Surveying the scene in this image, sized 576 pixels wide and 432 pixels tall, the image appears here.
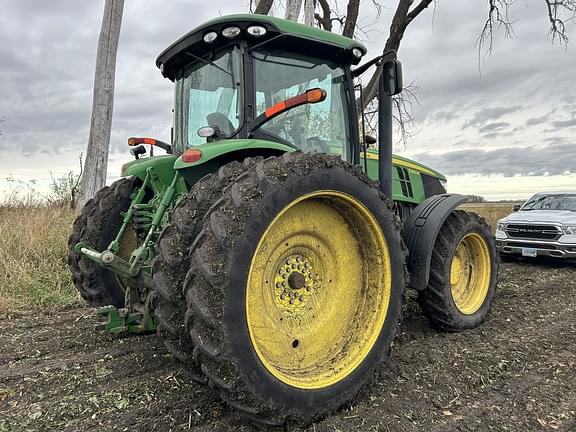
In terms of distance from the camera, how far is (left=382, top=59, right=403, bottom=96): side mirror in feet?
12.2

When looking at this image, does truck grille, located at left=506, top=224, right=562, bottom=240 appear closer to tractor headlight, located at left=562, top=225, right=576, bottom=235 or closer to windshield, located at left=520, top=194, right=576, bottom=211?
tractor headlight, located at left=562, top=225, right=576, bottom=235

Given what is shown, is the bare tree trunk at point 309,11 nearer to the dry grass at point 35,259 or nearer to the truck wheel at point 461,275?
the dry grass at point 35,259

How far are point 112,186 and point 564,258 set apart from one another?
27.1 feet

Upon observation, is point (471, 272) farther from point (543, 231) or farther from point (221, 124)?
point (543, 231)

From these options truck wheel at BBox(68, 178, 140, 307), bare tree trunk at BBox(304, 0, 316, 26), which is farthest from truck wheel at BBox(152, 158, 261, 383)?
bare tree trunk at BBox(304, 0, 316, 26)

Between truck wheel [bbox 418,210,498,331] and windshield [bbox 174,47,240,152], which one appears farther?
truck wheel [bbox 418,210,498,331]

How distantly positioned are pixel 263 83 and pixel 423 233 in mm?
1785

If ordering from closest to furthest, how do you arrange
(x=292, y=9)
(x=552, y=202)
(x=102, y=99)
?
(x=102, y=99) < (x=292, y=9) < (x=552, y=202)

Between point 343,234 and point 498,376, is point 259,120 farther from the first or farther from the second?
point 498,376

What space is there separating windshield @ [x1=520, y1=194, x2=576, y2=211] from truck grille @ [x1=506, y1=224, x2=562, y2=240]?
1.16 m

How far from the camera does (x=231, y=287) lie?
2271mm

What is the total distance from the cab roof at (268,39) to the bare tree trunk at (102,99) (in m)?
4.69

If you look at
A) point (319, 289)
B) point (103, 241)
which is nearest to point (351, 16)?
point (103, 241)

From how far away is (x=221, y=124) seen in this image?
10.9ft
